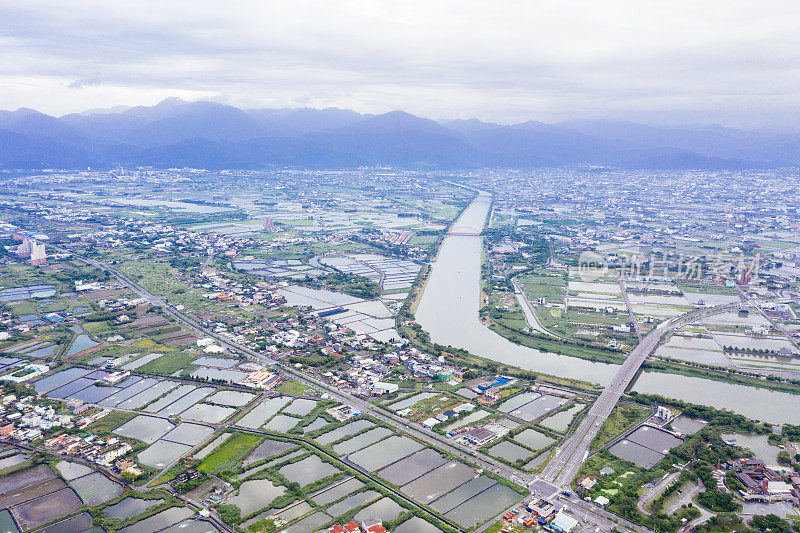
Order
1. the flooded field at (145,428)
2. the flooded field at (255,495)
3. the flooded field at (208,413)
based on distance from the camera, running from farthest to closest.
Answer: the flooded field at (208,413) < the flooded field at (145,428) < the flooded field at (255,495)

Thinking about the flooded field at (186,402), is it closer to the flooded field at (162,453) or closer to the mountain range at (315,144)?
the flooded field at (162,453)

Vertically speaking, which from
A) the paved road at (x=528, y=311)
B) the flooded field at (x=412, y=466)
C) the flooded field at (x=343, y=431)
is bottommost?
the flooded field at (x=412, y=466)

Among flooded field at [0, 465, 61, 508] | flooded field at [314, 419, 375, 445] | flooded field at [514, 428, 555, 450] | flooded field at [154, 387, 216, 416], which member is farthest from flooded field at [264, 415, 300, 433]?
flooded field at [514, 428, 555, 450]

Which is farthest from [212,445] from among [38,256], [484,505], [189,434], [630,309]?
[38,256]

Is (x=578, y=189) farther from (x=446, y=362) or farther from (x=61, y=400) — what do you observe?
(x=61, y=400)

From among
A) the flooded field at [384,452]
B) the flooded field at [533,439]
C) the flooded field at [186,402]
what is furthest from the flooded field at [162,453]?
the flooded field at [533,439]

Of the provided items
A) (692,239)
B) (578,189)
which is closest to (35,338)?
(692,239)
